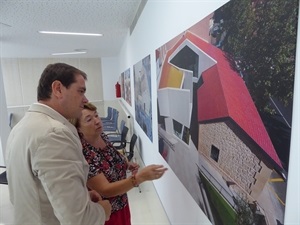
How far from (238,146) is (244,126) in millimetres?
99

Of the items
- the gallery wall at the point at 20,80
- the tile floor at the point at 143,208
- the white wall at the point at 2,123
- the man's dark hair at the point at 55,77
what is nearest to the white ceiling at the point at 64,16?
the white wall at the point at 2,123

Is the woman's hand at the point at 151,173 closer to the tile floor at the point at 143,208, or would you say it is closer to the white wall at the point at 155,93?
the white wall at the point at 155,93

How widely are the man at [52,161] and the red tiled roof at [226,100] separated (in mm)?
652

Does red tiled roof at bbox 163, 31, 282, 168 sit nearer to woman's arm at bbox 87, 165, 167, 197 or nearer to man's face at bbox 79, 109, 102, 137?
woman's arm at bbox 87, 165, 167, 197

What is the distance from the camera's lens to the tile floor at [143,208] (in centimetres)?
244

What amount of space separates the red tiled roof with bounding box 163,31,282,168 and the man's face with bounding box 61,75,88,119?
0.65 m

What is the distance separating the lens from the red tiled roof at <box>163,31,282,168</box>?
2.47 feet

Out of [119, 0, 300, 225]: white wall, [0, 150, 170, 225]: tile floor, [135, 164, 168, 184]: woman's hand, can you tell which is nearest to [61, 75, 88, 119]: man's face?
[135, 164, 168, 184]: woman's hand

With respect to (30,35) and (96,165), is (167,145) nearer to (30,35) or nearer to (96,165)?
(96,165)

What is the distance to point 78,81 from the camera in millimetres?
990

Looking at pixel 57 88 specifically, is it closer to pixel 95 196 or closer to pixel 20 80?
pixel 95 196

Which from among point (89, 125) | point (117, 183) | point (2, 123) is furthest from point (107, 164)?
point (2, 123)

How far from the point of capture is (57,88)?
959 millimetres

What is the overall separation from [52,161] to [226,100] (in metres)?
0.79
